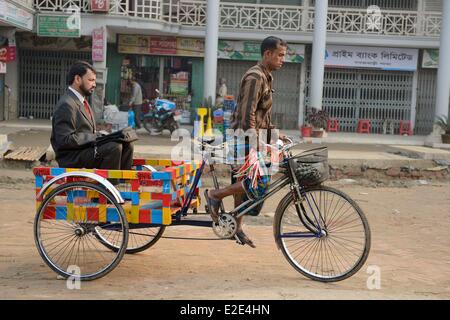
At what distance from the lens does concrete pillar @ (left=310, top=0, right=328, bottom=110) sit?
17.9m

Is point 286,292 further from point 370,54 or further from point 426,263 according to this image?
point 370,54

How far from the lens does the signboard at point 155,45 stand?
68.2ft

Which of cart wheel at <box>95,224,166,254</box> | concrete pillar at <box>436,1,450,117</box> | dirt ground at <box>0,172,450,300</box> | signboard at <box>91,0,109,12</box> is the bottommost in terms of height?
dirt ground at <box>0,172,450,300</box>

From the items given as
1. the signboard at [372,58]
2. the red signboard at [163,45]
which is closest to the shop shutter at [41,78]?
the red signboard at [163,45]

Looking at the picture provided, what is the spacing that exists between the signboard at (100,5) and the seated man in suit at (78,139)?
44.8 feet

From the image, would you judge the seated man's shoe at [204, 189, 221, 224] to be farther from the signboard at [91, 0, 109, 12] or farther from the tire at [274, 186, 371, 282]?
the signboard at [91, 0, 109, 12]

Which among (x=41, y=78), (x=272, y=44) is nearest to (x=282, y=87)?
(x=41, y=78)

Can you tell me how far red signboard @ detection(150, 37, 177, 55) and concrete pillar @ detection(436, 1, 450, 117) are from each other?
8.69 meters

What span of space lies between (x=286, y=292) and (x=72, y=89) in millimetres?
2413

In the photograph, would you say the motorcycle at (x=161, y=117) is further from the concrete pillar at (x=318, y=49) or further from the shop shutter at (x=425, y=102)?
the shop shutter at (x=425, y=102)

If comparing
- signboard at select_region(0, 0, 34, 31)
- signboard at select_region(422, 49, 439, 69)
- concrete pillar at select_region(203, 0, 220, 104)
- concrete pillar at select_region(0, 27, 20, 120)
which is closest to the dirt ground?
signboard at select_region(0, 0, 34, 31)

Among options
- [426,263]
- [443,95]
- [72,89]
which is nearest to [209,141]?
[72,89]

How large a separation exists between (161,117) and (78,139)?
12.2 meters

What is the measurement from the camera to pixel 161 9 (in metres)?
19.5
